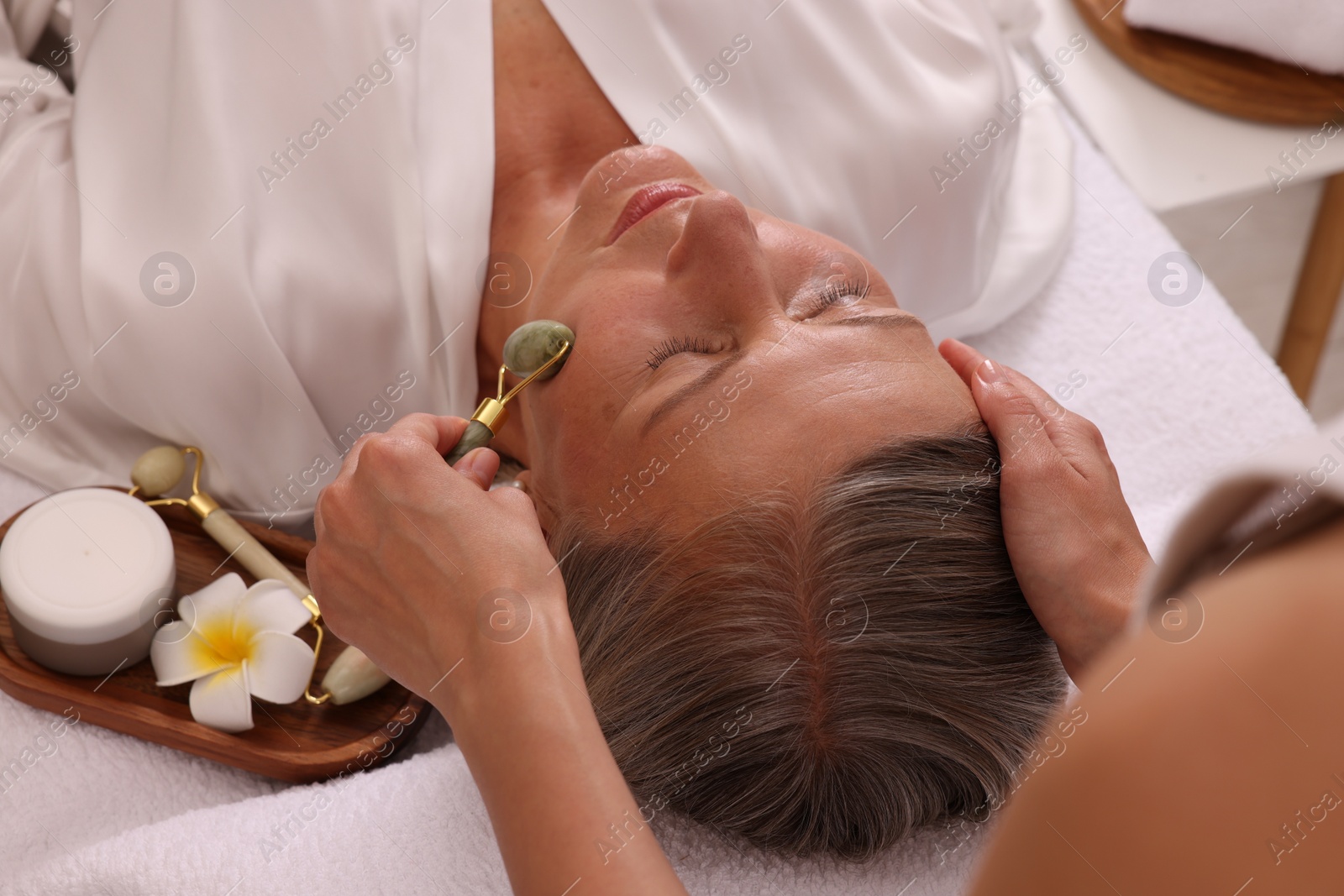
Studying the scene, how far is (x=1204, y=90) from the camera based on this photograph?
5.02 feet

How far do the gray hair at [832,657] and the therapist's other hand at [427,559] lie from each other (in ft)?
0.53

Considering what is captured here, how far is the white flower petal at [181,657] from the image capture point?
3.29 ft

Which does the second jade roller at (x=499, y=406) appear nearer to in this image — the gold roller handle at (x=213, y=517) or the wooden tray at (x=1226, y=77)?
the gold roller handle at (x=213, y=517)

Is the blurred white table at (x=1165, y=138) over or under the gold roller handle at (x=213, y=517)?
under

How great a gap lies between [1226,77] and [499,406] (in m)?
1.21

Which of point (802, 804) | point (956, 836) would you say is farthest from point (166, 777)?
point (956, 836)

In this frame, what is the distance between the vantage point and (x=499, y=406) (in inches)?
35.1

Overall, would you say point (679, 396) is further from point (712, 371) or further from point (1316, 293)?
point (1316, 293)

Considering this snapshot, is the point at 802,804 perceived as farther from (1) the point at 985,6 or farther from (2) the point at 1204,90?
(2) the point at 1204,90

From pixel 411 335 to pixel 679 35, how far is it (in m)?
0.47

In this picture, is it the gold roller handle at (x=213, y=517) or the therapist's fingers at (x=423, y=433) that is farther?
the gold roller handle at (x=213, y=517)

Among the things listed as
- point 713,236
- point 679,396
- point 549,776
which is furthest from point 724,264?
point 549,776

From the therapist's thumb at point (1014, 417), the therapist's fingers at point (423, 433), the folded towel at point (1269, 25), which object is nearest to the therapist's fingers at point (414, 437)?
the therapist's fingers at point (423, 433)

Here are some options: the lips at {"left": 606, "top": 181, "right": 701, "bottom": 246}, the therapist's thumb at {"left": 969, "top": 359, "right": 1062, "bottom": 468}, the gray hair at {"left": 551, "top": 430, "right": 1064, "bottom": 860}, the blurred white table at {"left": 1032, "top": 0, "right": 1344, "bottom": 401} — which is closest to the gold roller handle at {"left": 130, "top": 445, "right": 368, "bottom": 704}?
the gray hair at {"left": 551, "top": 430, "right": 1064, "bottom": 860}
